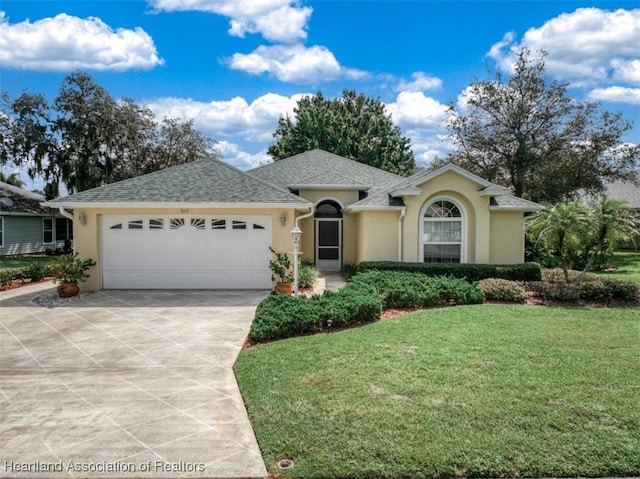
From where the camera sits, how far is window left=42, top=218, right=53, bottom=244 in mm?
28219

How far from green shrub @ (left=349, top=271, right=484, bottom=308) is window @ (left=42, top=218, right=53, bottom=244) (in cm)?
2584

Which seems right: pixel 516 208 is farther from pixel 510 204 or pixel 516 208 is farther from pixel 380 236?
pixel 380 236

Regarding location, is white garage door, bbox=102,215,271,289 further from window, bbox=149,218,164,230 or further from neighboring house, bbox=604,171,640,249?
neighboring house, bbox=604,171,640,249

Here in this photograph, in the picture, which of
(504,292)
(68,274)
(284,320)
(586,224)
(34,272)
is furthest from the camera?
(34,272)

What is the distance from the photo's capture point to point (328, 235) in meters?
19.0

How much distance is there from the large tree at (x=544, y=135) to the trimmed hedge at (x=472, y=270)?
1222cm

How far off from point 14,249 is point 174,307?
21.2m

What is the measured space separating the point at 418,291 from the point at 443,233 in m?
5.30

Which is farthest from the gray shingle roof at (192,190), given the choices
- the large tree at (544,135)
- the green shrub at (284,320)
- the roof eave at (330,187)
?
the large tree at (544,135)

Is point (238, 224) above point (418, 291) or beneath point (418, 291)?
above

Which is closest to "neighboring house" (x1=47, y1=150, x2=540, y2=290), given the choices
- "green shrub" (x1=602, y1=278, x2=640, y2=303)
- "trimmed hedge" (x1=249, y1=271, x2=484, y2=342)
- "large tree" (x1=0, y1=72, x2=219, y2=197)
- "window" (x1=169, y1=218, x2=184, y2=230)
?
Answer: "window" (x1=169, y1=218, x2=184, y2=230)

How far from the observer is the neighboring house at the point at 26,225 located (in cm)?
2519

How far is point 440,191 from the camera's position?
14992mm

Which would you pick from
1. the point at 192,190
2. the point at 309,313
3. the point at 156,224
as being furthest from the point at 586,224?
the point at 156,224
